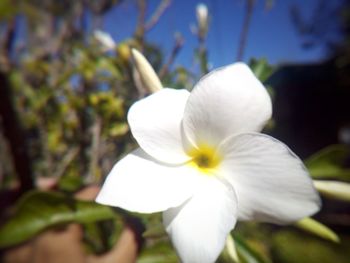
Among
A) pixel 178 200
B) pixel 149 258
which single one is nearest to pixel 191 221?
pixel 178 200

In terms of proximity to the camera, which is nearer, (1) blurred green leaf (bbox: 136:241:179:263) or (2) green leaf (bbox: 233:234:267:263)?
(2) green leaf (bbox: 233:234:267:263)

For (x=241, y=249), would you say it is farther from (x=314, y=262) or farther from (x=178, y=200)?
(x=314, y=262)

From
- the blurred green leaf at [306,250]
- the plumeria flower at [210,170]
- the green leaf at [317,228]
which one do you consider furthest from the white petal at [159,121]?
the blurred green leaf at [306,250]

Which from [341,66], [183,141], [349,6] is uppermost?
[183,141]

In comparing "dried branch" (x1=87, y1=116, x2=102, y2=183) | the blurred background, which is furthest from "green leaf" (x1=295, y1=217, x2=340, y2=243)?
"dried branch" (x1=87, y1=116, x2=102, y2=183)

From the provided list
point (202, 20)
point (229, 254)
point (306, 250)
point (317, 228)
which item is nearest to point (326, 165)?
point (317, 228)

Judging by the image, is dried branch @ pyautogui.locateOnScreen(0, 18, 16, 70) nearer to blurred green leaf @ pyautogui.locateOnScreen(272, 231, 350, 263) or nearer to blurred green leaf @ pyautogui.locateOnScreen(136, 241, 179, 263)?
blurred green leaf @ pyautogui.locateOnScreen(136, 241, 179, 263)

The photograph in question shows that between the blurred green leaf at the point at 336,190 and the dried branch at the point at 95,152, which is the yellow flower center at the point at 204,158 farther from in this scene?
the dried branch at the point at 95,152

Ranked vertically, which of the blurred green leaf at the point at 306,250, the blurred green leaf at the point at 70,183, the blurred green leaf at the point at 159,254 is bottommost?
the blurred green leaf at the point at 306,250
